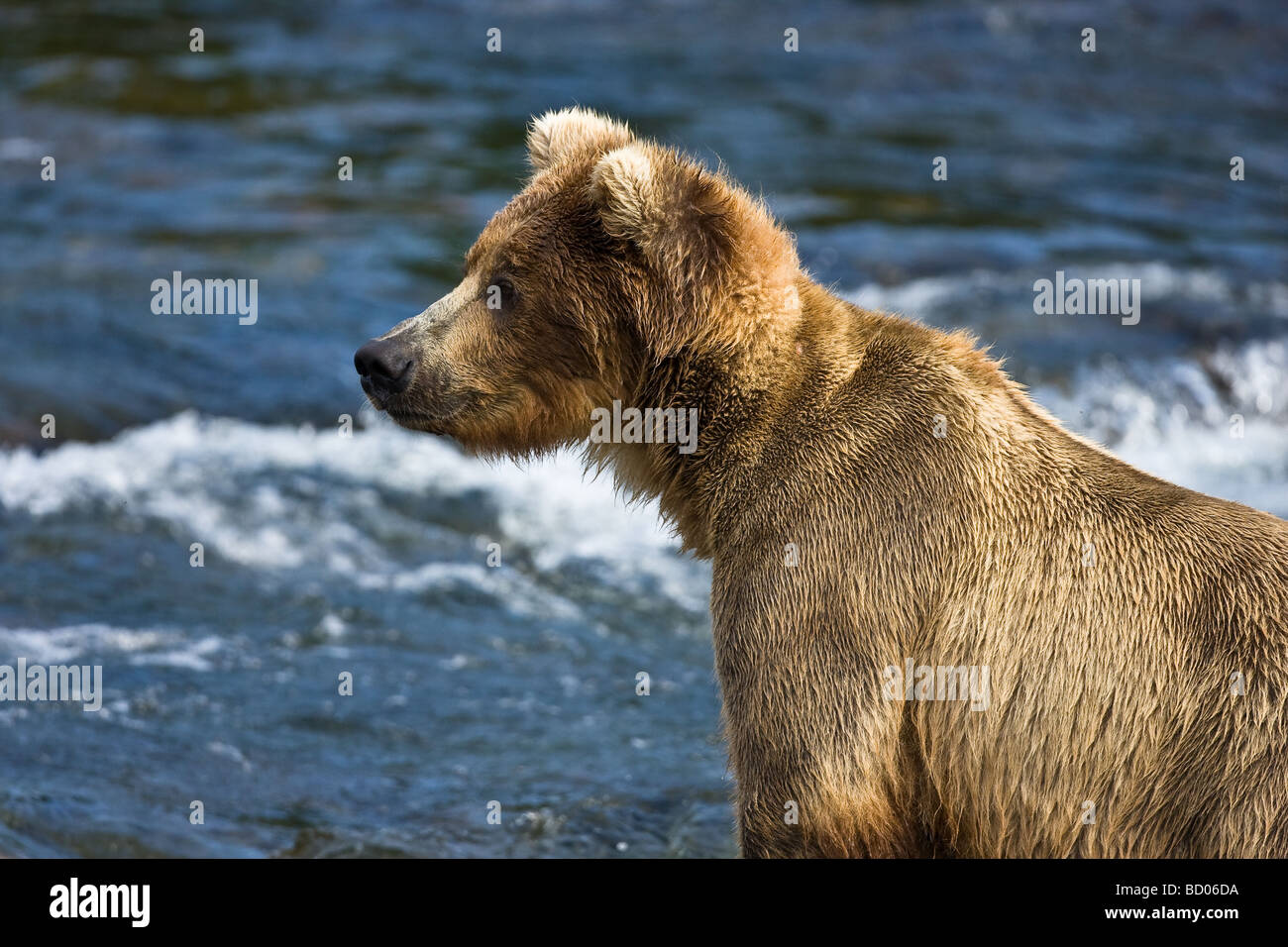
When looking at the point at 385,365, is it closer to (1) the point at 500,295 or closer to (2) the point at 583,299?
(1) the point at 500,295

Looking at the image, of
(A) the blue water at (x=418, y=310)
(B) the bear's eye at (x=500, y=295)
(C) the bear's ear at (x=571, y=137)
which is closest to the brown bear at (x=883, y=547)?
(B) the bear's eye at (x=500, y=295)

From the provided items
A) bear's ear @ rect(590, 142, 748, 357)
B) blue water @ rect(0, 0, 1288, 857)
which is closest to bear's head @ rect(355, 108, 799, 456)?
bear's ear @ rect(590, 142, 748, 357)

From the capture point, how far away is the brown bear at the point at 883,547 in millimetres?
4559

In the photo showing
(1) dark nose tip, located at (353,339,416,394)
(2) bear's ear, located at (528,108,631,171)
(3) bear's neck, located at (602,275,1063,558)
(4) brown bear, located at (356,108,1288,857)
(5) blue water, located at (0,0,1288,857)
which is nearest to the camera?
(4) brown bear, located at (356,108,1288,857)

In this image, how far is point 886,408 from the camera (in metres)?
5.05

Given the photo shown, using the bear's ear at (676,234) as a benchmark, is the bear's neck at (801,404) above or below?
below

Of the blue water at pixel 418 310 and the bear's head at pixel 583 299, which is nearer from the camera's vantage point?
the bear's head at pixel 583 299

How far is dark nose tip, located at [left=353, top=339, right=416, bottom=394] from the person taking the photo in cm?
529

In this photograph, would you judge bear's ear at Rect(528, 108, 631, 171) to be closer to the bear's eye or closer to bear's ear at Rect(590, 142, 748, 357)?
bear's ear at Rect(590, 142, 748, 357)

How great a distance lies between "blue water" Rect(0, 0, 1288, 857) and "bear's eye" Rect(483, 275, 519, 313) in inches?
101

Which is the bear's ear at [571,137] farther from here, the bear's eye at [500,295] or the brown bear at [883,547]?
the bear's eye at [500,295]

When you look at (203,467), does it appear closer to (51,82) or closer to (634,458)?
(634,458)

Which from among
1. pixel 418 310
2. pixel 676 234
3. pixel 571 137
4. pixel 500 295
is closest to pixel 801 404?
pixel 676 234
